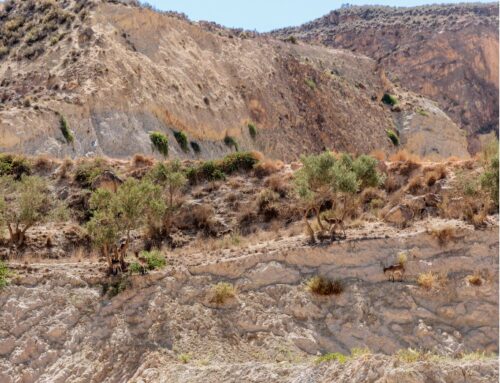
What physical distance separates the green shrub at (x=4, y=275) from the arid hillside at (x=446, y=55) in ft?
196

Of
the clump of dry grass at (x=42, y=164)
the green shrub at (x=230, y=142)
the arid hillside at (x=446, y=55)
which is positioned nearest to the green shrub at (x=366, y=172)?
the clump of dry grass at (x=42, y=164)

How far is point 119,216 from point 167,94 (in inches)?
765

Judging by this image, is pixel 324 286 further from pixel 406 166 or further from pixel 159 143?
pixel 159 143

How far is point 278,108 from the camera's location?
47.6 m

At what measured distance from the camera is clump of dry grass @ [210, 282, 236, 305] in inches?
705

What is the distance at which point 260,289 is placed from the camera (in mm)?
18281

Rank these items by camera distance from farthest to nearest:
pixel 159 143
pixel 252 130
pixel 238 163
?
pixel 252 130
pixel 159 143
pixel 238 163

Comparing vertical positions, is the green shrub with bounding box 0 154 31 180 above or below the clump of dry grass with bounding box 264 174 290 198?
above

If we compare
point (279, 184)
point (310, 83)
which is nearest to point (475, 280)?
point (279, 184)

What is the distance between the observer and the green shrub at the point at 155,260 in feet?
62.8

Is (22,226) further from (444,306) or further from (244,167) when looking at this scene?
(444,306)

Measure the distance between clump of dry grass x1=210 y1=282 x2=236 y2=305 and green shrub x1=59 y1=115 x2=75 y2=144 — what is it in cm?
1610

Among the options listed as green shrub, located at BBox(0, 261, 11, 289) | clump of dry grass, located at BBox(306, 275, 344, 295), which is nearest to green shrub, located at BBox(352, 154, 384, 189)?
clump of dry grass, located at BBox(306, 275, 344, 295)

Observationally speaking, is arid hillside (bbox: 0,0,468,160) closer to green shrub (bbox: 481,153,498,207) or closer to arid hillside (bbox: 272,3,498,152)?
green shrub (bbox: 481,153,498,207)
